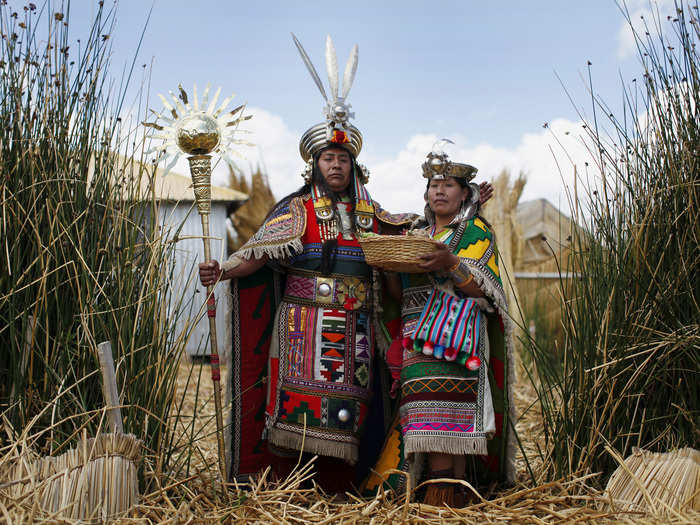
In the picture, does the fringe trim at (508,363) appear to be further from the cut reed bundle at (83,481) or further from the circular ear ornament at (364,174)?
the cut reed bundle at (83,481)

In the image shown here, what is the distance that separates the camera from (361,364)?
3607 mm

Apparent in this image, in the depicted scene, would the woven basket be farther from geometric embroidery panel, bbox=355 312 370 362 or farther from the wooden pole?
the wooden pole

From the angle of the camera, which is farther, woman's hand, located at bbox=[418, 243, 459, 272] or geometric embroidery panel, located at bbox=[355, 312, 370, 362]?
geometric embroidery panel, located at bbox=[355, 312, 370, 362]

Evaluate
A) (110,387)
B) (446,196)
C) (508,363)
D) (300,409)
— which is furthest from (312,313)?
(110,387)

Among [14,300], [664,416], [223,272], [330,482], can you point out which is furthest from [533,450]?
[14,300]

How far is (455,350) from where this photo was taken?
10.6 ft

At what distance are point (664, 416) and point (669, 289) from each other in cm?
55

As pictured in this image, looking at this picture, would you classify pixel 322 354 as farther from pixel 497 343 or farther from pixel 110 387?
pixel 110 387

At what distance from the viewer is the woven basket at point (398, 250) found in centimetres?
313

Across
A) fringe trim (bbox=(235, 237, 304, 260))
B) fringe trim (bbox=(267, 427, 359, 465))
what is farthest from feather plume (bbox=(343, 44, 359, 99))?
fringe trim (bbox=(267, 427, 359, 465))

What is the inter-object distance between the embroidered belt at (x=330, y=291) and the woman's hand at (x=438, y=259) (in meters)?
0.56

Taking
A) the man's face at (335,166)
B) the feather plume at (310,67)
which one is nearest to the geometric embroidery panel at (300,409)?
the man's face at (335,166)

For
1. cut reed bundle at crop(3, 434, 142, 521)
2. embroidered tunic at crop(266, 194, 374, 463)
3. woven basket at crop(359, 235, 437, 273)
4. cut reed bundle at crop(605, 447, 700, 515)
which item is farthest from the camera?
embroidered tunic at crop(266, 194, 374, 463)

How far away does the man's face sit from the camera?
369cm
